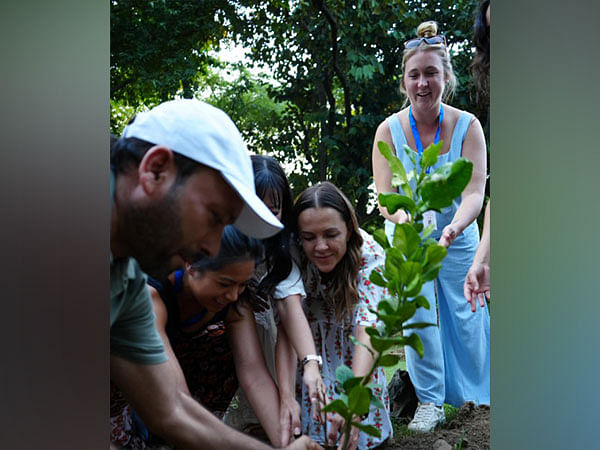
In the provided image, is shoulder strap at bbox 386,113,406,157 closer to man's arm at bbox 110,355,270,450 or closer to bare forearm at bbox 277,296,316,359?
bare forearm at bbox 277,296,316,359

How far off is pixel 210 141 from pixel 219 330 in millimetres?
854

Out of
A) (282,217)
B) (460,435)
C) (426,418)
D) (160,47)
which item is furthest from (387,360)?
(160,47)

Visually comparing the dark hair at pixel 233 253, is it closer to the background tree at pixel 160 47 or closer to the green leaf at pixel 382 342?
the background tree at pixel 160 47

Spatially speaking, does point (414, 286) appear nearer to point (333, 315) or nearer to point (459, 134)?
point (333, 315)

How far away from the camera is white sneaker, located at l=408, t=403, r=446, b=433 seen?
3.60 meters

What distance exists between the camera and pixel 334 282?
3377 millimetres

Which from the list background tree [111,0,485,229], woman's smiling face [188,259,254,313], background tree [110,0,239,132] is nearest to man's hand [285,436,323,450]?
woman's smiling face [188,259,254,313]

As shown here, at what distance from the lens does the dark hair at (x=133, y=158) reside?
9.81 feet

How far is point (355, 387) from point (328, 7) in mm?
2095

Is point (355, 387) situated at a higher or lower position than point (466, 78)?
lower

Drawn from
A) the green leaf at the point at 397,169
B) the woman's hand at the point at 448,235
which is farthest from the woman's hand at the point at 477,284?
the green leaf at the point at 397,169
